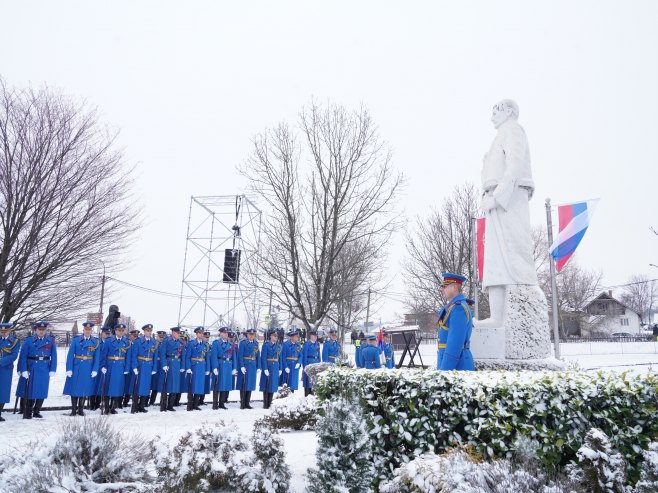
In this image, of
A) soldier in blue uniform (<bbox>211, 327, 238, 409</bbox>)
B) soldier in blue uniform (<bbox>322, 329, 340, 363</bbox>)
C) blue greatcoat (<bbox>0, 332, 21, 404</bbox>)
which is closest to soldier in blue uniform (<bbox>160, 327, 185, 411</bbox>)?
soldier in blue uniform (<bbox>211, 327, 238, 409</bbox>)

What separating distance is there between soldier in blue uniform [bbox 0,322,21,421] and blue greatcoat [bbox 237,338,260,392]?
5152 millimetres

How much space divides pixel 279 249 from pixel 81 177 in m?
6.07

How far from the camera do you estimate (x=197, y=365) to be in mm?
11836

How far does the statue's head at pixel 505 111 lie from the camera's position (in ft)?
24.6

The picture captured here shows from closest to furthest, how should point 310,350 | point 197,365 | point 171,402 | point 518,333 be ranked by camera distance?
point 518,333, point 197,365, point 171,402, point 310,350

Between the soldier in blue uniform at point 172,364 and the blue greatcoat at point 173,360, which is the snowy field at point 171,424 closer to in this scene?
the soldier in blue uniform at point 172,364

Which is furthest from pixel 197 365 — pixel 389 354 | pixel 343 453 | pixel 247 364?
pixel 343 453

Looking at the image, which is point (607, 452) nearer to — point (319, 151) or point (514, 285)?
A: point (514, 285)

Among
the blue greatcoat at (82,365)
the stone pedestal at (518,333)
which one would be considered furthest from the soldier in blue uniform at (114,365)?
the stone pedestal at (518,333)

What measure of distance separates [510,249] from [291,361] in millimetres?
8142

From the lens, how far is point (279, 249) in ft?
48.4

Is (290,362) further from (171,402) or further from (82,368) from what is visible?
(82,368)

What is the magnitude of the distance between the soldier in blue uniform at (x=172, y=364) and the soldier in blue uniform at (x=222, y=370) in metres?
0.83

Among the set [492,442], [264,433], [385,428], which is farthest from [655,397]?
[264,433]
